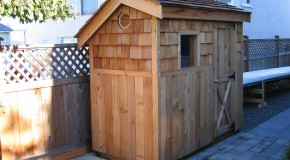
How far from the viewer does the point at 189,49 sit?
17.0 feet

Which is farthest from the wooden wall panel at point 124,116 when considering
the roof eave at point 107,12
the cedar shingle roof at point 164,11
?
the cedar shingle roof at point 164,11

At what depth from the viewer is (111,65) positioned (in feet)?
16.5

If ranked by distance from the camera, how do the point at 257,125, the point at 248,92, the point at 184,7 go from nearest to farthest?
the point at 184,7
the point at 257,125
the point at 248,92

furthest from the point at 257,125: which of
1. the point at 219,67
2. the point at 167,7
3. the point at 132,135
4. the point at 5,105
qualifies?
the point at 5,105

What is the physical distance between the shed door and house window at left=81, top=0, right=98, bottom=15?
7798mm

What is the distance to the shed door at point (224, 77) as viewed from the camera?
5781 mm

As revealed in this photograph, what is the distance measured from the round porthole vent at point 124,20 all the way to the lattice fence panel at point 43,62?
94 cm

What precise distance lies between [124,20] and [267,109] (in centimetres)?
517

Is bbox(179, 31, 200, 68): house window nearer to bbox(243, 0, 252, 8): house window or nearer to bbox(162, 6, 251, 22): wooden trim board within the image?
bbox(162, 6, 251, 22): wooden trim board

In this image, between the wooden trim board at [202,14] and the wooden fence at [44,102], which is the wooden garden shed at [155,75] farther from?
the wooden fence at [44,102]

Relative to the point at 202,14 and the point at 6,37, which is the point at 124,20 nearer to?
the point at 202,14

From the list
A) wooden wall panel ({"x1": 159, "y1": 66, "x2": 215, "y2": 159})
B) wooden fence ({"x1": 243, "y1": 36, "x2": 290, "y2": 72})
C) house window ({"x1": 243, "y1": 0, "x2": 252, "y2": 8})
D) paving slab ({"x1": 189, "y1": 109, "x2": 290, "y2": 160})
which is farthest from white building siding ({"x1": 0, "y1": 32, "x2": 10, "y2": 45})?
wooden wall panel ({"x1": 159, "y1": 66, "x2": 215, "y2": 159})

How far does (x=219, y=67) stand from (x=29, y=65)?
9.91 feet

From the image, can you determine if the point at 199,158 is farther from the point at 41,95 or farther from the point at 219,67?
the point at 41,95
